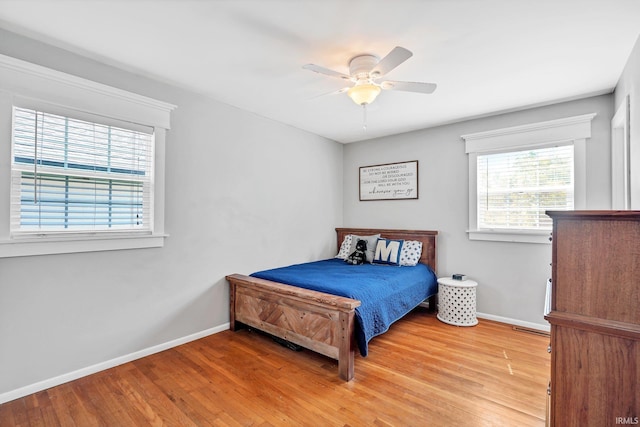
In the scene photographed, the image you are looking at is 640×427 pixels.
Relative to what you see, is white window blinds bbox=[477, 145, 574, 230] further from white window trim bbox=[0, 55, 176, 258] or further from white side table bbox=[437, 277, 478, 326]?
white window trim bbox=[0, 55, 176, 258]

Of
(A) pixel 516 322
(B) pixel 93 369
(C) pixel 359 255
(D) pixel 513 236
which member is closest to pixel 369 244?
(C) pixel 359 255

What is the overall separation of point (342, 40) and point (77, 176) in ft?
7.18

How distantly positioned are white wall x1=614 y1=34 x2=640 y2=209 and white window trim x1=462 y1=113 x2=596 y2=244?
0.67m

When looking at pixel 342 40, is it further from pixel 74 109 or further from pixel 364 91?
pixel 74 109

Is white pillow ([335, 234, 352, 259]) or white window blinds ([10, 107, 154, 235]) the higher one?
white window blinds ([10, 107, 154, 235])

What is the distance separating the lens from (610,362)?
45.1 inches

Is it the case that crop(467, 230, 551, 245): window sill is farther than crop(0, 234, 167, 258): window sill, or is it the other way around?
crop(467, 230, 551, 245): window sill

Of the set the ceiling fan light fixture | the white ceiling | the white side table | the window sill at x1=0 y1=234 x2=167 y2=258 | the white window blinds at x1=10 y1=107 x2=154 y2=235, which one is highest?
the white ceiling

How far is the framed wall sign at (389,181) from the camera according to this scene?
13.7 feet

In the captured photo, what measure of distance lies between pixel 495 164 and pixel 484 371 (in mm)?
2282

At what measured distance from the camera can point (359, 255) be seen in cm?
392

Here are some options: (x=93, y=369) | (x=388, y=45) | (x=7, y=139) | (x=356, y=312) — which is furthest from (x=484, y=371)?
(x=7, y=139)

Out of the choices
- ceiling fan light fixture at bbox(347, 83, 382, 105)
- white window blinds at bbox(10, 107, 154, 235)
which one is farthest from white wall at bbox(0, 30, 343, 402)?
ceiling fan light fixture at bbox(347, 83, 382, 105)

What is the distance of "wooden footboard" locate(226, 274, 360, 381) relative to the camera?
2.29m
